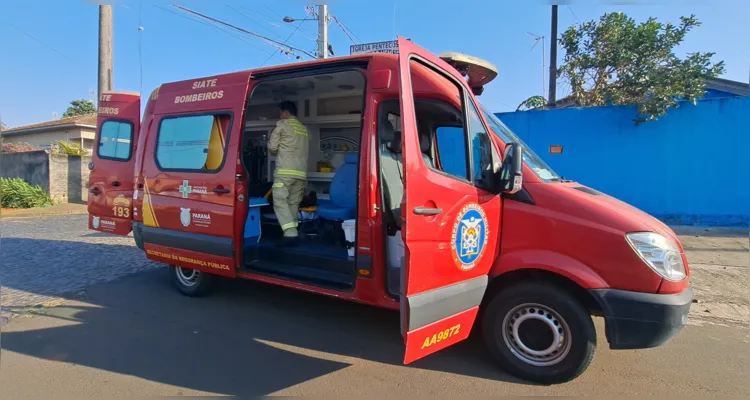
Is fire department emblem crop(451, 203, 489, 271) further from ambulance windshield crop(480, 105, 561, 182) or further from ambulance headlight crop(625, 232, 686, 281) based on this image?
ambulance headlight crop(625, 232, 686, 281)

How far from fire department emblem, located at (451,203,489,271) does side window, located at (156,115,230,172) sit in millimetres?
2835

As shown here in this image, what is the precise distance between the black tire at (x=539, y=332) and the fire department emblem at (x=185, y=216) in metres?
3.39

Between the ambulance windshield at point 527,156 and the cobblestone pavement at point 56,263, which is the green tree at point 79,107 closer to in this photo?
the cobblestone pavement at point 56,263

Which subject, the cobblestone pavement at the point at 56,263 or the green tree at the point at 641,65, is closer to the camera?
the cobblestone pavement at the point at 56,263

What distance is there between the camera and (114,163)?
5844mm

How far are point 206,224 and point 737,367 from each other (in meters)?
5.15

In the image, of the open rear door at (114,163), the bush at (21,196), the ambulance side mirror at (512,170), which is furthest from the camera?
the bush at (21,196)

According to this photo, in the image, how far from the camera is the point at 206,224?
470 centimetres

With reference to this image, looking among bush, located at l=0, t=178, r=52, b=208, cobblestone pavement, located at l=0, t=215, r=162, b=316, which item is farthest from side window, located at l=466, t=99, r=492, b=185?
bush, located at l=0, t=178, r=52, b=208

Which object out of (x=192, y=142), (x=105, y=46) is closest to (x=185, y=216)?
(x=192, y=142)

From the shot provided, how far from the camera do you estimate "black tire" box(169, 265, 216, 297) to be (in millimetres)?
5195

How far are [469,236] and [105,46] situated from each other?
14841 millimetres

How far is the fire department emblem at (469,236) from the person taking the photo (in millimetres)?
3049

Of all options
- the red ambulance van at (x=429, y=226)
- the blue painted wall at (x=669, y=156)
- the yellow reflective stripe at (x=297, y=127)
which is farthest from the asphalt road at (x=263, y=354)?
the blue painted wall at (x=669, y=156)
